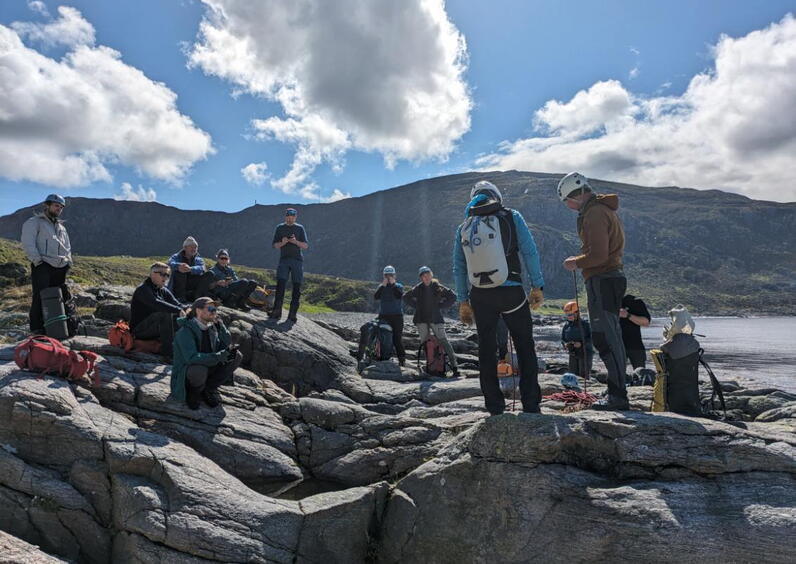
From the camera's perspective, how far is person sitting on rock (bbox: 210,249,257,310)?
16.5 meters

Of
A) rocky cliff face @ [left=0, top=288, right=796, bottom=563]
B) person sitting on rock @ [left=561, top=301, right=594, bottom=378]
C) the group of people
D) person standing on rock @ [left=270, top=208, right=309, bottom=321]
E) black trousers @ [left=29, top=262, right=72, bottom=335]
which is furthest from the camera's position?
person standing on rock @ [left=270, top=208, right=309, bottom=321]

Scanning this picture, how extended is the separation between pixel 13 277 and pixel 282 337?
4941cm

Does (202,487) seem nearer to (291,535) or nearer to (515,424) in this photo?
(291,535)

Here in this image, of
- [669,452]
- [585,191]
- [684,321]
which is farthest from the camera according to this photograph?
[684,321]

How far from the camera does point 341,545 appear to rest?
756 cm

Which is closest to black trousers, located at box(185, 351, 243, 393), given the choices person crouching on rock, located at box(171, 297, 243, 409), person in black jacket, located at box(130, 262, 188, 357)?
person crouching on rock, located at box(171, 297, 243, 409)

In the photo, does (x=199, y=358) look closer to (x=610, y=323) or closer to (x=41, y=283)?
(x=41, y=283)

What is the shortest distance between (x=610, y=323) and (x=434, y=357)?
9.92m

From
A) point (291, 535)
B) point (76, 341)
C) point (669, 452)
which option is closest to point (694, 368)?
point (669, 452)

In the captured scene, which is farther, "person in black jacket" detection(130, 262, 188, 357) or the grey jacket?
"person in black jacket" detection(130, 262, 188, 357)

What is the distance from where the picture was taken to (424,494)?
25.3 ft

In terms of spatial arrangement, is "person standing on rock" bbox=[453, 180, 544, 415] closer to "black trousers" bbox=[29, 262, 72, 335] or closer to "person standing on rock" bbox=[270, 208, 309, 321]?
"person standing on rock" bbox=[270, 208, 309, 321]

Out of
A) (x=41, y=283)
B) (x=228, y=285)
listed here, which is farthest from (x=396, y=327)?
(x=41, y=283)

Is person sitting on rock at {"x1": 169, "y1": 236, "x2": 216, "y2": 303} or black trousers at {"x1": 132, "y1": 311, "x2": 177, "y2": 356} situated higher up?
person sitting on rock at {"x1": 169, "y1": 236, "x2": 216, "y2": 303}
